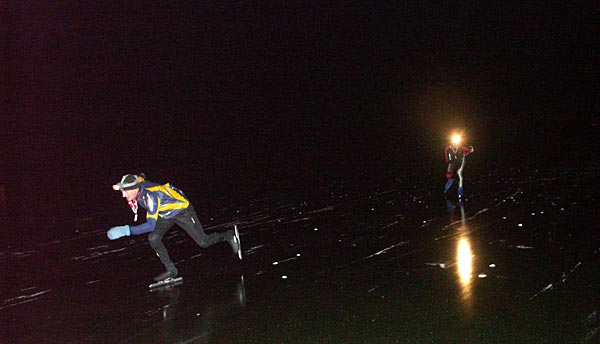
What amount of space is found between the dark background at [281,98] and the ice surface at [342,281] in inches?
367

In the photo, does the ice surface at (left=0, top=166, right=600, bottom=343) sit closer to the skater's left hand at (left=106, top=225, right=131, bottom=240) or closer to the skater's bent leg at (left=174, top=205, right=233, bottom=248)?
the skater's bent leg at (left=174, top=205, right=233, bottom=248)

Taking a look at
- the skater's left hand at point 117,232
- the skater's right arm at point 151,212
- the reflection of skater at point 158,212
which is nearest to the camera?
the skater's left hand at point 117,232

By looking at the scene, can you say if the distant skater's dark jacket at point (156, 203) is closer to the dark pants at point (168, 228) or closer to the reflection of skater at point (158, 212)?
the reflection of skater at point (158, 212)

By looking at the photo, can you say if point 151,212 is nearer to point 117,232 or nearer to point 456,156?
point 117,232

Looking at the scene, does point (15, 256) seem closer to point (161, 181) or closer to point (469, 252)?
point (469, 252)

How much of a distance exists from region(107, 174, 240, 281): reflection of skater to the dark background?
12.6m

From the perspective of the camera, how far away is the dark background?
28078mm

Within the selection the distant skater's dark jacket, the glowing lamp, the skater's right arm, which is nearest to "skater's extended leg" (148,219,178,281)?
the distant skater's dark jacket

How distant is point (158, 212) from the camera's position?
281 inches

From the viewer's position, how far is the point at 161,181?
89.1 feet

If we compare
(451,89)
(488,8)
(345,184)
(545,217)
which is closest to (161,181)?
(345,184)

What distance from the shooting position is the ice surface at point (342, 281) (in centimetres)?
508

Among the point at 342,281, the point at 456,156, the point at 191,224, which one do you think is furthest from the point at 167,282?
the point at 456,156

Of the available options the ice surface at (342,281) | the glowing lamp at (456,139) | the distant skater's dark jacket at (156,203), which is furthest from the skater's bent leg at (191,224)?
the glowing lamp at (456,139)
